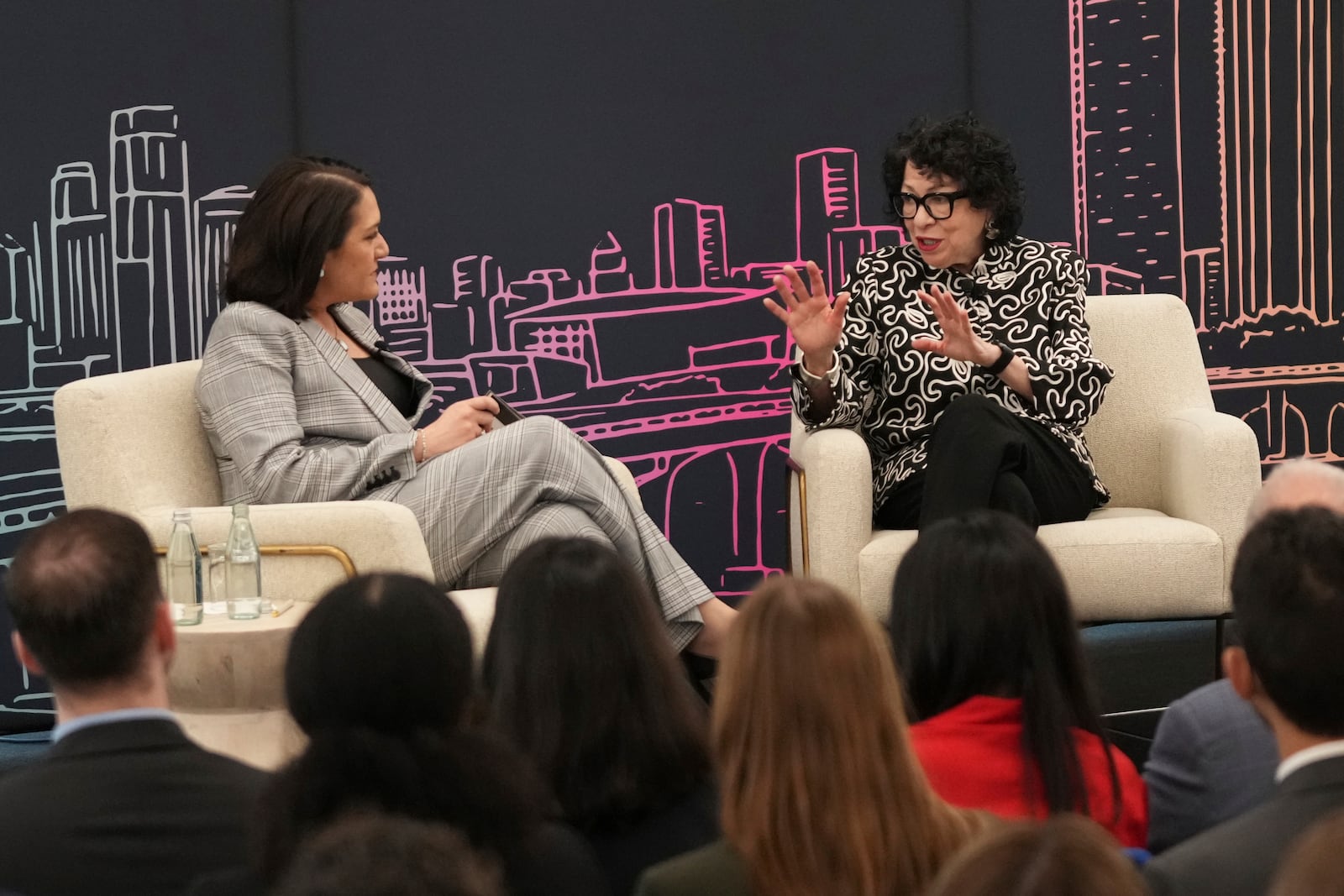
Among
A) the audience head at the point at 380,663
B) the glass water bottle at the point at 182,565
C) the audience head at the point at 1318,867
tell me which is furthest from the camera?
the glass water bottle at the point at 182,565

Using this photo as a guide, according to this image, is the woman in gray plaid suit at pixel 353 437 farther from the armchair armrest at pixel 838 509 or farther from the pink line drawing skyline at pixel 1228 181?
the pink line drawing skyline at pixel 1228 181

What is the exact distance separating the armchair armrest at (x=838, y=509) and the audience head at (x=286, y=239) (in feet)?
3.96

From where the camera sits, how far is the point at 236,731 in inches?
120

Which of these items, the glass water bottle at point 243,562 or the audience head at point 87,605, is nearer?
the audience head at point 87,605

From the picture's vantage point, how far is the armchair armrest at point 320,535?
319cm

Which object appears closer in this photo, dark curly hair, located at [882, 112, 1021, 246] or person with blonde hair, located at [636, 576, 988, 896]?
person with blonde hair, located at [636, 576, 988, 896]

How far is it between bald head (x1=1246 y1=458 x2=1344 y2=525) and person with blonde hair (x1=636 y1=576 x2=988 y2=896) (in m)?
1.15

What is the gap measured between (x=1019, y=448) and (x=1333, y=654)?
2.14 metres

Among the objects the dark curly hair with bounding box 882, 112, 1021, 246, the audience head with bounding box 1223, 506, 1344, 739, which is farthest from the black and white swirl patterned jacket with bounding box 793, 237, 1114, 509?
the audience head with bounding box 1223, 506, 1344, 739

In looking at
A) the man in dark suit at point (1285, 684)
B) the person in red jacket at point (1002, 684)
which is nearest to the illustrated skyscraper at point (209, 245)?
the person in red jacket at point (1002, 684)

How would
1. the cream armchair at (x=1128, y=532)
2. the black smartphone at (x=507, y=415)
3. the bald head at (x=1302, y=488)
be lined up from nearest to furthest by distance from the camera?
the bald head at (x=1302, y=488), the cream armchair at (x=1128, y=532), the black smartphone at (x=507, y=415)

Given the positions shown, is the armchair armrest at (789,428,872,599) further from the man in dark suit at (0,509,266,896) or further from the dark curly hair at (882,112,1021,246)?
the man in dark suit at (0,509,266,896)

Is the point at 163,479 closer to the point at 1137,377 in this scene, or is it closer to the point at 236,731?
the point at 236,731

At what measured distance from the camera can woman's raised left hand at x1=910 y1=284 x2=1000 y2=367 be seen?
3.71 m
